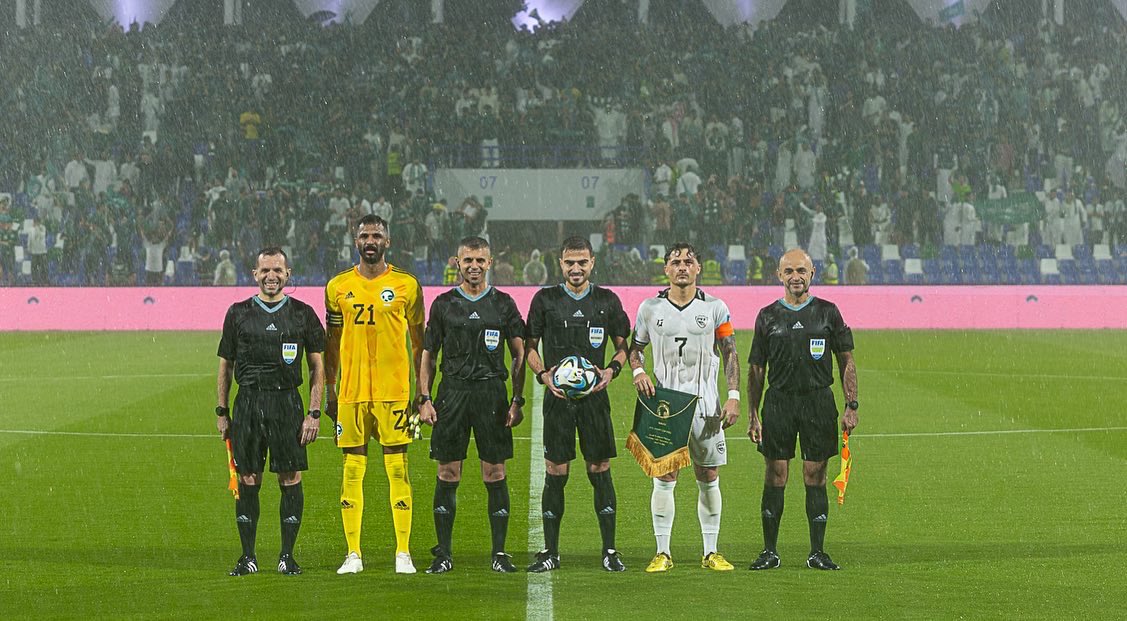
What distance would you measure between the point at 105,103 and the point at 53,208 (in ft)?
12.1

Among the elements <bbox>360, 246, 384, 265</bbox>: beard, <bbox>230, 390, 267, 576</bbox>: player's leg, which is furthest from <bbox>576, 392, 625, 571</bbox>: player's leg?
<bbox>230, 390, 267, 576</bbox>: player's leg

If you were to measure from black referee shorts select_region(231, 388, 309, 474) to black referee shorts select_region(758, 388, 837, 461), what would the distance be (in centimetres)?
230

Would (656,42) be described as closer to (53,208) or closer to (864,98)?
(864,98)

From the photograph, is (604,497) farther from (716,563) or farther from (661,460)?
(716,563)

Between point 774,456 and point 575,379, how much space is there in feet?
3.60

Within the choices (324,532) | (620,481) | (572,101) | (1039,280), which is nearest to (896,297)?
(1039,280)

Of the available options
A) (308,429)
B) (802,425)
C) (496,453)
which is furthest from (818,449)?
(308,429)

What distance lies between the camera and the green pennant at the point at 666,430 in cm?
710

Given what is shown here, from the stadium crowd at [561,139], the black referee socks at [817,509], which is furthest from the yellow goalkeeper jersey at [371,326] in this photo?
the stadium crowd at [561,139]

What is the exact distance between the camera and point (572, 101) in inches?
1185

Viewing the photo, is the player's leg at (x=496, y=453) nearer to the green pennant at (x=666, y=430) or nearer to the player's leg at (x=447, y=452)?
the player's leg at (x=447, y=452)

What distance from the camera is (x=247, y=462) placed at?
279 inches

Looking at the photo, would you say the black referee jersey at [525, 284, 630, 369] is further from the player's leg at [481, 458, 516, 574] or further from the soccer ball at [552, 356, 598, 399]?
the player's leg at [481, 458, 516, 574]

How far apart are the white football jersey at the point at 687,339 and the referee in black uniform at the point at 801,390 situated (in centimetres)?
20
